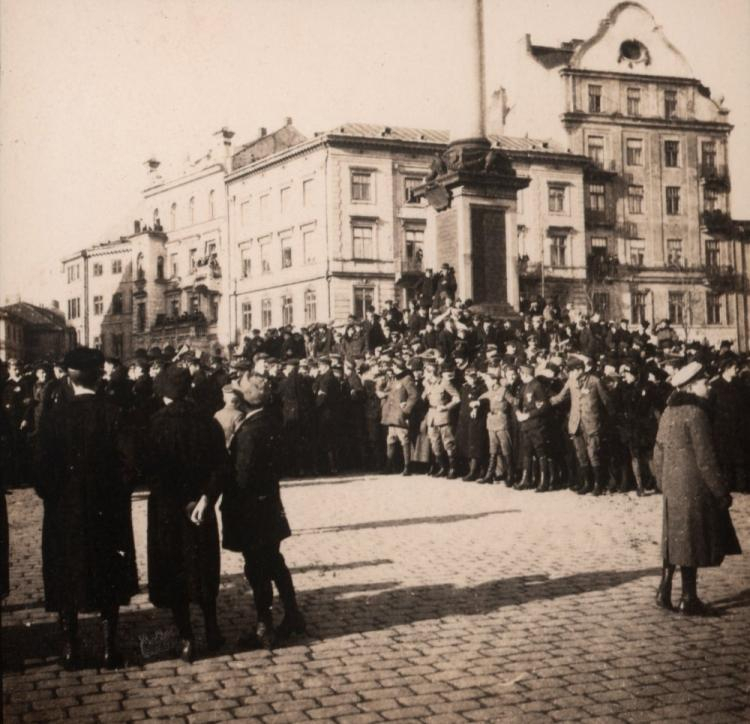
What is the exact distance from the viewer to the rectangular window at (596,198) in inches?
2335

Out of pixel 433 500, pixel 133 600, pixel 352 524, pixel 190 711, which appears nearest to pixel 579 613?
pixel 190 711

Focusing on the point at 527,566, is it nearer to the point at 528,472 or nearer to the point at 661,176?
the point at 528,472

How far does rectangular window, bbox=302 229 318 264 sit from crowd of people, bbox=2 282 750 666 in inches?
851

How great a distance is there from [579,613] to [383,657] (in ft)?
5.92

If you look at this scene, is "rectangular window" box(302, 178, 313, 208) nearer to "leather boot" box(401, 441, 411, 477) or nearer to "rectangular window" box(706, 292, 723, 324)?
"rectangular window" box(706, 292, 723, 324)

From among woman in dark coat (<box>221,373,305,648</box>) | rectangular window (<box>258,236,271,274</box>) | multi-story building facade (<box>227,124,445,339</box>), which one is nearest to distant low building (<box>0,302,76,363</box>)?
woman in dark coat (<box>221,373,305,648</box>)

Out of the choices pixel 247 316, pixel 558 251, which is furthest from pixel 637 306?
pixel 247 316

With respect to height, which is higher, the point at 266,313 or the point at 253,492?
the point at 266,313

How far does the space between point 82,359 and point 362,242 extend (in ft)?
158

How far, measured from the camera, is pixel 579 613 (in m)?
7.02

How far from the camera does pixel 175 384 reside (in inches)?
252

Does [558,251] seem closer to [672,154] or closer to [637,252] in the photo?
[637,252]

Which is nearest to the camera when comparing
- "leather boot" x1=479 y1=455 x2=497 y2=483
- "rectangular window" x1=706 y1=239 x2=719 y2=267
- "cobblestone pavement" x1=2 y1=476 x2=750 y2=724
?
"cobblestone pavement" x1=2 y1=476 x2=750 y2=724

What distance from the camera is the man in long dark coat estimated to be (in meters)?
5.93
